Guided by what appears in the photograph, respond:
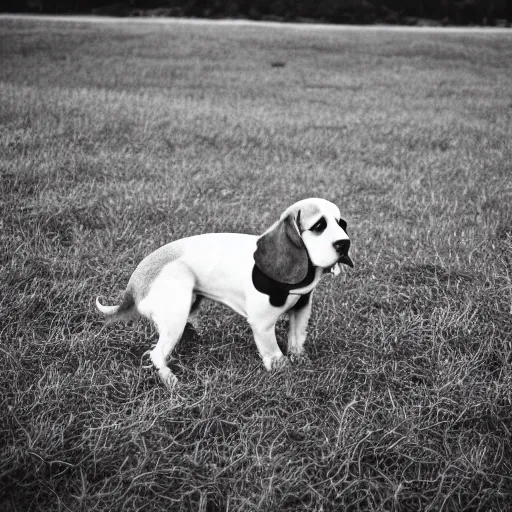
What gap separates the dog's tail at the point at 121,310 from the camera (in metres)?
2.58

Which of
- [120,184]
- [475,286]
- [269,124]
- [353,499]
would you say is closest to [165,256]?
[353,499]

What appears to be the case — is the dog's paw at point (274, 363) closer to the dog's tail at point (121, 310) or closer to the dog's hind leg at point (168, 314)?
the dog's hind leg at point (168, 314)

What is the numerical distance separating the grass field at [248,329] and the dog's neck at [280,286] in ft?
1.47

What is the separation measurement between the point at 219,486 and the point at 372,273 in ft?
6.72

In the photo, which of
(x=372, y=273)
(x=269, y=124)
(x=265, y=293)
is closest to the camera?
(x=265, y=293)

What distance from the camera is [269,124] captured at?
7715 mm

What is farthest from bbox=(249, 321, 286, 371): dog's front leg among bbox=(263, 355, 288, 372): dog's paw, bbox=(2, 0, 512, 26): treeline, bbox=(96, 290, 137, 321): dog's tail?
bbox=(2, 0, 512, 26): treeline

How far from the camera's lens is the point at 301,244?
220 centimetres

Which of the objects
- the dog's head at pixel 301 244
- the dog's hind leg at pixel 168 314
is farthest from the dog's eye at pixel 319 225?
the dog's hind leg at pixel 168 314

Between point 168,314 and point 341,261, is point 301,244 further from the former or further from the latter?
point 168,314

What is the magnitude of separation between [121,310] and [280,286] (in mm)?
922

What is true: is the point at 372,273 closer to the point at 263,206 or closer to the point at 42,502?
the point at 263,206

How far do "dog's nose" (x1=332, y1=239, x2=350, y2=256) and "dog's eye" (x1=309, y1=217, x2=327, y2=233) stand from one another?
10cm

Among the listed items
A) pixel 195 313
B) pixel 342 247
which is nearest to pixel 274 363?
pixel 195 313
